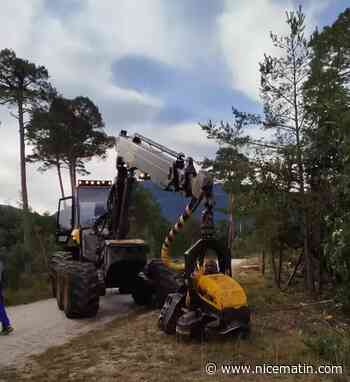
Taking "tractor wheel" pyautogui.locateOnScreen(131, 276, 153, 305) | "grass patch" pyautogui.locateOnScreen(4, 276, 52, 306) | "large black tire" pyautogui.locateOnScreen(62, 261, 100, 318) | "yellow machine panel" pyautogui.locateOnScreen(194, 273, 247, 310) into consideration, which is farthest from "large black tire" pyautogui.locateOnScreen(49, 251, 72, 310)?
"yellow machine panel" pyautogui.locateOnScreen(194, 273, 247, 310)

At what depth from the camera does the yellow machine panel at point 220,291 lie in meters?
6.77

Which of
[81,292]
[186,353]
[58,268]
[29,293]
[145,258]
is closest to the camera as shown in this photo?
[186,353]

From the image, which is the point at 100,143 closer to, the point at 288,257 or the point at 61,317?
the point at 288,257

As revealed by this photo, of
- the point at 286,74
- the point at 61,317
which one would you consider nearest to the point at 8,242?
the point at 61,317

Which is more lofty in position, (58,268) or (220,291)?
(58,268)

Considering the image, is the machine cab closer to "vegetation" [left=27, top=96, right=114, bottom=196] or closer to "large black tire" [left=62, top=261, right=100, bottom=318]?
"large black tire" [left=62, top=261, right=100, bottom=318]

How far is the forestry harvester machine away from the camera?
7.02 meters

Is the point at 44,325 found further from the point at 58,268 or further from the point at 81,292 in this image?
the point at 58,268

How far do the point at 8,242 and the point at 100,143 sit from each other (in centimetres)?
864

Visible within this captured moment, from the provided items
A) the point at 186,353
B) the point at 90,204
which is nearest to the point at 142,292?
the point at 90,204

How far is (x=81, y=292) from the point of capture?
955 cm

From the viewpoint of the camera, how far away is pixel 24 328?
9555 mm

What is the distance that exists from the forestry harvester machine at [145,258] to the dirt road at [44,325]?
1.15 feet

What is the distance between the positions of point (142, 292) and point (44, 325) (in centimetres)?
242
